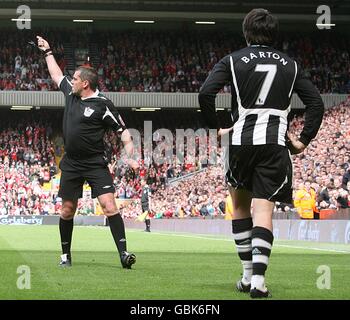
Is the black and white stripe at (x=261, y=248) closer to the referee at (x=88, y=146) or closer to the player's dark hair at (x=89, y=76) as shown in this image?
the referee at (x=88, y=146)

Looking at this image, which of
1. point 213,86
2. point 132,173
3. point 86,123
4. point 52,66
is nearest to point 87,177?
point 86,123

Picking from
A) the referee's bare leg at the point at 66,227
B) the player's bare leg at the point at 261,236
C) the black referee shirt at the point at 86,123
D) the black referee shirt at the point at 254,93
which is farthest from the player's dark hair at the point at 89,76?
the player's bare leg at the point at 261,236

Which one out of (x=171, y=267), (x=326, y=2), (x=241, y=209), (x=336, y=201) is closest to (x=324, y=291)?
(x=241, y=209)

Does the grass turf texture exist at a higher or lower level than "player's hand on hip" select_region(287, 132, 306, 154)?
lower

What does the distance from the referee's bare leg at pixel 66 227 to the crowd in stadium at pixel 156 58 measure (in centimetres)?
4193

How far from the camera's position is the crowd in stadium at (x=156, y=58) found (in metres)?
53.5

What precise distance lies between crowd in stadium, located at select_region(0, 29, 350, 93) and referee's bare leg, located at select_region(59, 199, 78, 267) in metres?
41.9

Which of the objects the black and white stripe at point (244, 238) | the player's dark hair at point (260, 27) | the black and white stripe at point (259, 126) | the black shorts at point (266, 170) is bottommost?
the black and white stripe at point (244, 238)

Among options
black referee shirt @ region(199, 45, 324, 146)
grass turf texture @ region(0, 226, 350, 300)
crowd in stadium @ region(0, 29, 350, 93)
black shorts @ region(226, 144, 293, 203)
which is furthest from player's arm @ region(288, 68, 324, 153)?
crowd in stadium @ region(0, 29, 350, 93)

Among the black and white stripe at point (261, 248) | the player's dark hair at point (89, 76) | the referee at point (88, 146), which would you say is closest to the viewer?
the black and white stripe at point (261, 248)

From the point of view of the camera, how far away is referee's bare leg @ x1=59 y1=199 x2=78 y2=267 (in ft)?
35.6

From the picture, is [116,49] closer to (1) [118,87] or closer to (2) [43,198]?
(1) [118,87]

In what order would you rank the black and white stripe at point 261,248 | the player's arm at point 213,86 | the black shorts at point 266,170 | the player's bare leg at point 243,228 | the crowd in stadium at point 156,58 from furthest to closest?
the crowd in stadium at point 156,58, the player's bare leg at point 243,228, the player's arm at point 213,86, the black shorts at point 266,170, the black and white stripe at point 261,248

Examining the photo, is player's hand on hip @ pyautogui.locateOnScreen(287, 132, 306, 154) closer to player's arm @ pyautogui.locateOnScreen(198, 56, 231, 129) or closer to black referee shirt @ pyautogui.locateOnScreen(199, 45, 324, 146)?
black referee shirt @ pyautogui.locateOnScreen(199, 45, 324, 146)
